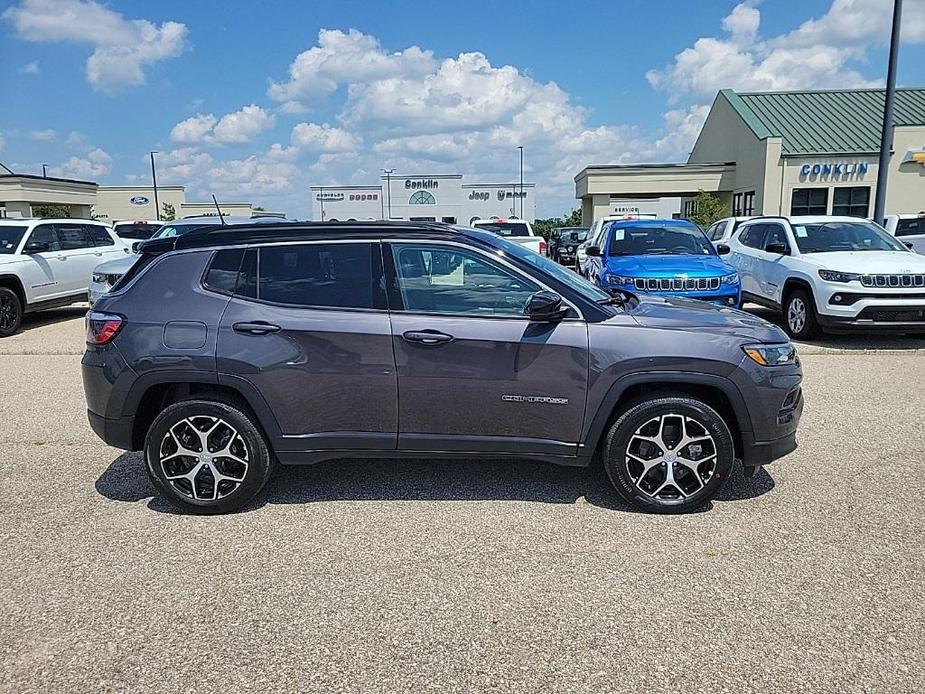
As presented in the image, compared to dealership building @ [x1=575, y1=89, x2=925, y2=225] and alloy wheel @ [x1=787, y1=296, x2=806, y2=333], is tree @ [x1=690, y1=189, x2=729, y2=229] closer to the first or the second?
dealership building @ [x1=575, y1=89, x2=925, y2=225]

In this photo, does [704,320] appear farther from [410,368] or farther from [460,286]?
[410,368]

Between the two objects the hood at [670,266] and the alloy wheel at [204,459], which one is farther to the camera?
the hood at [670,266]

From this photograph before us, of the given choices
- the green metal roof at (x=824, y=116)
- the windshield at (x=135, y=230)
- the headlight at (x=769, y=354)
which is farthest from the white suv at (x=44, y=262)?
the green metal roof at (x=824, y=116)

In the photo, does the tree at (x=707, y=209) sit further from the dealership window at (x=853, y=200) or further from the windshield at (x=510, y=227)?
the windshield at (x=510, y=227)

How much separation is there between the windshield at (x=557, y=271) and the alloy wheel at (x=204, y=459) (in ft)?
6.67

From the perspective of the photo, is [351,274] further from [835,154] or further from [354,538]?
[835,154]

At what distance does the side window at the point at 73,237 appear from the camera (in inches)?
507

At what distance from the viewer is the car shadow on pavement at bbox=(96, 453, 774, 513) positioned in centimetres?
460

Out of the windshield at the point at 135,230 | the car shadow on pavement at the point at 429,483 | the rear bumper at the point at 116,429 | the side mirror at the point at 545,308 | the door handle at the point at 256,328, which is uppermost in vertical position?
the windshield at the point at 135,230

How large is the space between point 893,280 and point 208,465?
348 inches

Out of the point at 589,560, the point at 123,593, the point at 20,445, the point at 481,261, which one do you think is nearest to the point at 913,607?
the point at 589,560

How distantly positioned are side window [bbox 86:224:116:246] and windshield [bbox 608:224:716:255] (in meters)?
9.69

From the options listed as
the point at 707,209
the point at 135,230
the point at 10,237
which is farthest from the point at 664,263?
the point at 707,209

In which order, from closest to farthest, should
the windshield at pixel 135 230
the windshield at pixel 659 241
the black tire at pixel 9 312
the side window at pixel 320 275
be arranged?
the side window at pixel 320 275, the windshield at pixel 659 241, the black tire at pixel 9 312, the windshield at pixel 135 230
